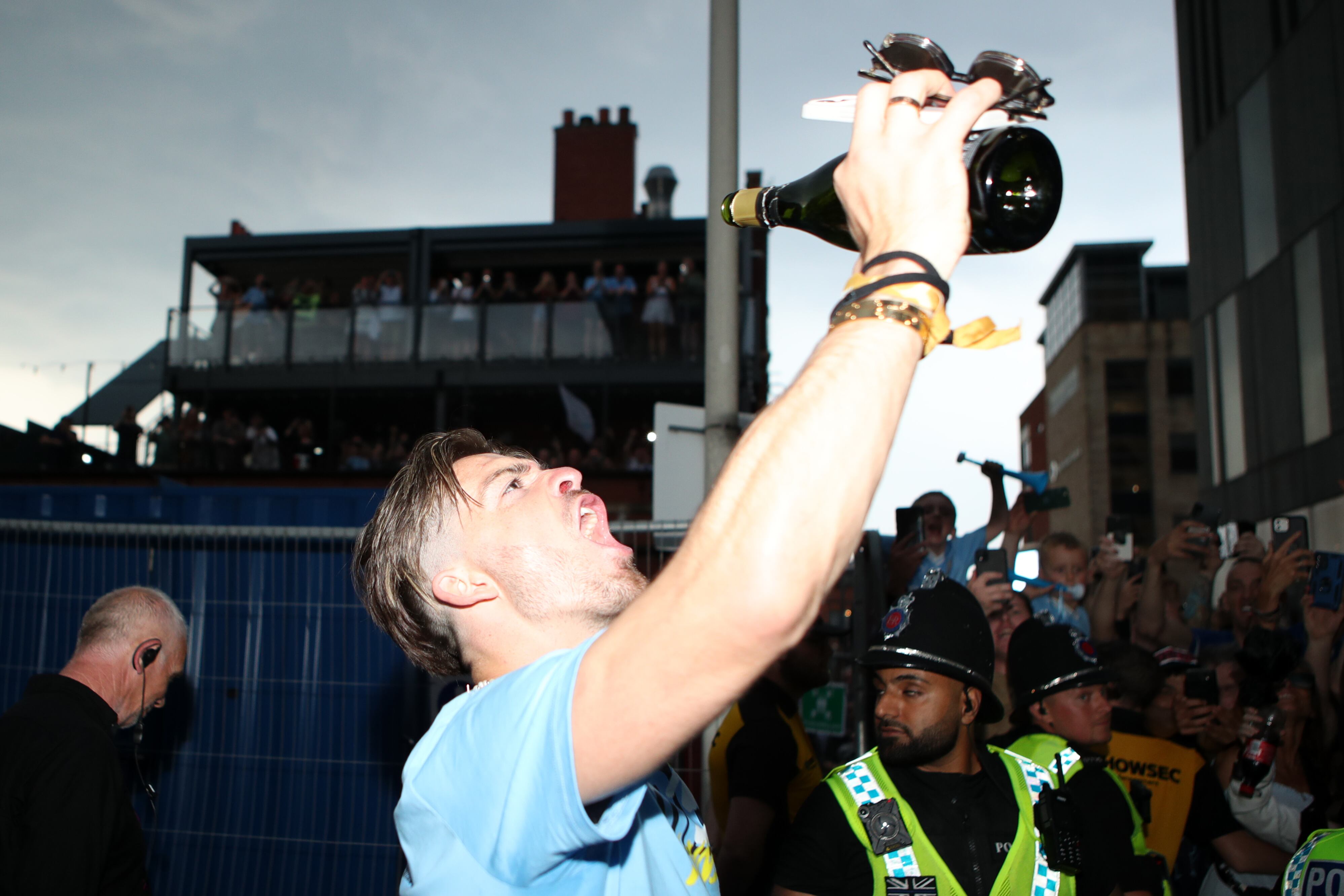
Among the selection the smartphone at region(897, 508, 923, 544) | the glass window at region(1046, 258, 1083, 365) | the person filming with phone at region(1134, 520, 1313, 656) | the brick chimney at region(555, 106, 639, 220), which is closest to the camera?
the smartphone at region(897, 508, 923, 544)

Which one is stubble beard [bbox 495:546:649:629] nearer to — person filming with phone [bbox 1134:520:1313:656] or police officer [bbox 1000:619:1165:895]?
police officer [bbox 1000:619:1165:895]

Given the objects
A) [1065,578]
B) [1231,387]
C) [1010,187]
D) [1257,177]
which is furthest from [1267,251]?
[1010,187]

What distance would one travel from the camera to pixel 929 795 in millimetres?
3021

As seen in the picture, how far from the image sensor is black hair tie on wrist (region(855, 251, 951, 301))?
1.18 m

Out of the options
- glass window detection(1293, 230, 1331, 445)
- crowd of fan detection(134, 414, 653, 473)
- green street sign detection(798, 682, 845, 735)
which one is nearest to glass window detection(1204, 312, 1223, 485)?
glass window detection(1293, 230, 1331, 445)

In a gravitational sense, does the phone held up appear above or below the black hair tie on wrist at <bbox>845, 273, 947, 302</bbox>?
below

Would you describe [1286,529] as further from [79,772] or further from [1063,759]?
[79,772]

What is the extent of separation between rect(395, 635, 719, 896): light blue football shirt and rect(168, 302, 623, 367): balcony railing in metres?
18.8

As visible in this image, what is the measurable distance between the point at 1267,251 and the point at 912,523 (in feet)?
46.1

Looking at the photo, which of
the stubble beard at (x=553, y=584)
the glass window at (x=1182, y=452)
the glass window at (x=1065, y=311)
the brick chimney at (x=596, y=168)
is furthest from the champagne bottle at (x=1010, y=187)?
the glass window at (x=1065, y=311)

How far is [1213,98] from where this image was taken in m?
18.2

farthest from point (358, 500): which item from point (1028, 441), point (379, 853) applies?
point (1028, 441)

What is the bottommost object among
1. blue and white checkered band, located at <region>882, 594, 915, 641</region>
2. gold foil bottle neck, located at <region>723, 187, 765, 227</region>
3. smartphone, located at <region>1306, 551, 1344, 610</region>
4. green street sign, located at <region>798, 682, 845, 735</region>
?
green street sign, located at <region>798, 682, 845, 735</region>

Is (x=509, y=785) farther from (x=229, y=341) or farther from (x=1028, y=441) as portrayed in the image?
(x=1028, y=441)
